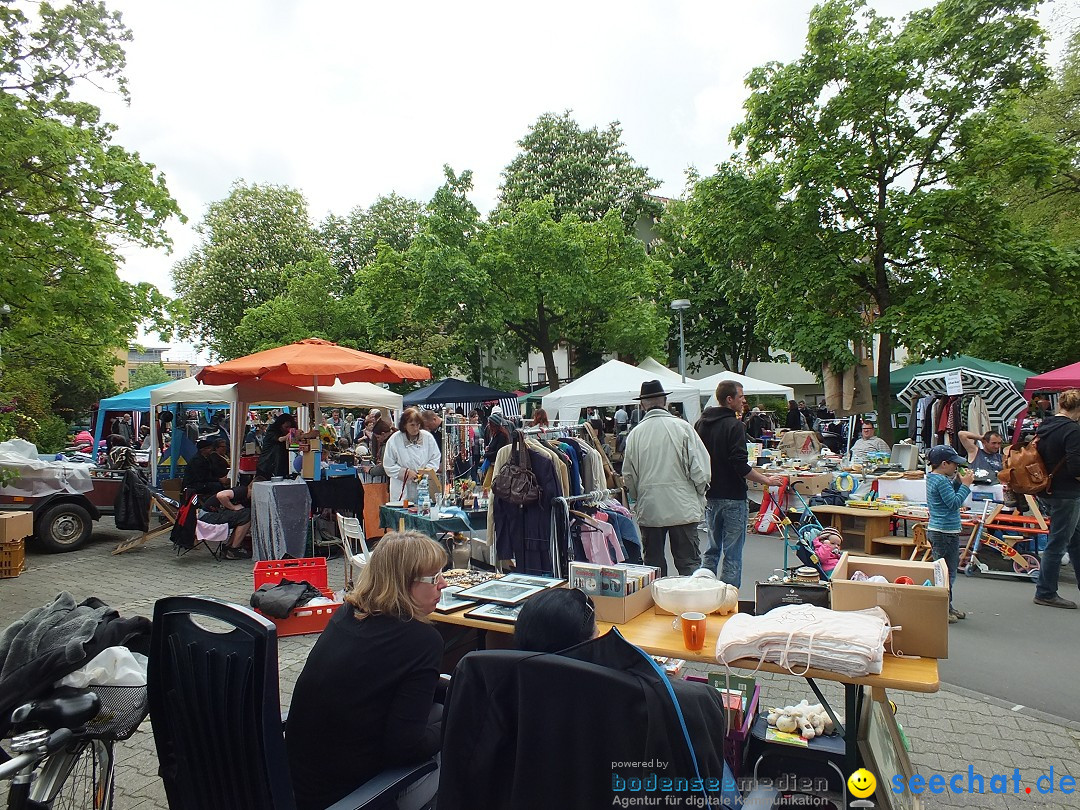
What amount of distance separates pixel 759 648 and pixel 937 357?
46.7ft

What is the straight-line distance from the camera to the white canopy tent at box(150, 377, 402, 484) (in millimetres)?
10047

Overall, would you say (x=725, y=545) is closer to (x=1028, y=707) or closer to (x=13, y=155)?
(x=1028, y=707)

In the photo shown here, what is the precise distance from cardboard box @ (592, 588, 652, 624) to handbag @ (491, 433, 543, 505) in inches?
73.6

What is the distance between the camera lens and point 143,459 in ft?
52.9

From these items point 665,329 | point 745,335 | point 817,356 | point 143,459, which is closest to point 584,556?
point 817,356

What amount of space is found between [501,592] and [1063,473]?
507 centimetres

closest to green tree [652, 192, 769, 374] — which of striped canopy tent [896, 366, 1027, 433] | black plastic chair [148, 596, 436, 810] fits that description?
striped canopy tent [896, 366, 1027, 433]

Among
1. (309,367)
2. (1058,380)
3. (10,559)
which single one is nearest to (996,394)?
(1058,380)

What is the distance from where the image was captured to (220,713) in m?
1.96

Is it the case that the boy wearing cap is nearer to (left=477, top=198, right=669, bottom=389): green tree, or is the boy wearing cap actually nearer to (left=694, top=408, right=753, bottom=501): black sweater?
(left=694, top=408, right=753, bottom=501): black sweater

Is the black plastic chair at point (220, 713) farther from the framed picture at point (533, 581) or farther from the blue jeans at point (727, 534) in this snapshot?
the blue jeans at point (727, 534)

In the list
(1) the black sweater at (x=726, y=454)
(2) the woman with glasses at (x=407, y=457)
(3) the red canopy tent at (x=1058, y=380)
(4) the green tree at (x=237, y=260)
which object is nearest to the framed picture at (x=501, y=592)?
(1) the black sweater at (x=726, y=454)

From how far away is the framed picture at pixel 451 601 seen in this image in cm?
343

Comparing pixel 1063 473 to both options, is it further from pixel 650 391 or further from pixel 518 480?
pixel 518 480
